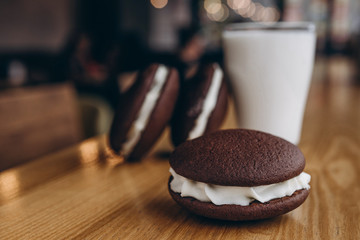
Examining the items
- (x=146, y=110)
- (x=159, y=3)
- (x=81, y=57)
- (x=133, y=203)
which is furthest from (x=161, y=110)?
(x=159, y=3)

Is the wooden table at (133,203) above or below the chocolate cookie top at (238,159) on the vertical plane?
below

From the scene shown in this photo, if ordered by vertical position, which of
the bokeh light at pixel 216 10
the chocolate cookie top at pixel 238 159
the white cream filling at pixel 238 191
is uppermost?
the chocolate cookie top at pixel 238 159

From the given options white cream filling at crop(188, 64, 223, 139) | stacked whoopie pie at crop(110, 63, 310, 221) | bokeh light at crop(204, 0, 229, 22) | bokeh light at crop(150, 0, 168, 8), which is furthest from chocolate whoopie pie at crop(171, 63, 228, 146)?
bokeh light at crop(204, 0, 229, 22)

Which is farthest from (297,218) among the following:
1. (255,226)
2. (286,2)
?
(286,2)

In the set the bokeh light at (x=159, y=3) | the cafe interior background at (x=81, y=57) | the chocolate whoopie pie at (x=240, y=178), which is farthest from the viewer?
the bokeh light at (x=159, y=3)

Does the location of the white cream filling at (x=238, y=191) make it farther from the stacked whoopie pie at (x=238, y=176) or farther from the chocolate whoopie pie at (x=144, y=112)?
the chocolate whoopie pie at (x=144, y=112)

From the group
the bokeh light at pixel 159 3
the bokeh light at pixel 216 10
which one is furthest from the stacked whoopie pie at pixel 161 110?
the bokeh light at pixel 216 10

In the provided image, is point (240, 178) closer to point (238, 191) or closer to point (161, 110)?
point (238, 191)
